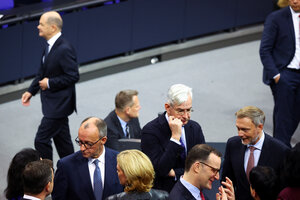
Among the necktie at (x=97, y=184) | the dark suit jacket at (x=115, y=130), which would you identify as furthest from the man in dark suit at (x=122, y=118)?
the necktie at (x=97, y=184)

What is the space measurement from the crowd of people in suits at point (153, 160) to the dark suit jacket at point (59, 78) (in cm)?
1

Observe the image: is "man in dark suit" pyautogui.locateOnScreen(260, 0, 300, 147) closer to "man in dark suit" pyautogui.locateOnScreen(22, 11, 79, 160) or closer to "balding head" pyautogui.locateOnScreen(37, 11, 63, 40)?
"man in dark suit" pyautogui.locateOnScreen(22, 11, 79, 160)

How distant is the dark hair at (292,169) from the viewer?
463 centimetres

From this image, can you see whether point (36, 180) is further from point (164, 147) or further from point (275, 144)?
point (275, 144)

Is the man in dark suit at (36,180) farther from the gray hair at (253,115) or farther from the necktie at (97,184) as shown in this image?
the gray hair at (253,115)

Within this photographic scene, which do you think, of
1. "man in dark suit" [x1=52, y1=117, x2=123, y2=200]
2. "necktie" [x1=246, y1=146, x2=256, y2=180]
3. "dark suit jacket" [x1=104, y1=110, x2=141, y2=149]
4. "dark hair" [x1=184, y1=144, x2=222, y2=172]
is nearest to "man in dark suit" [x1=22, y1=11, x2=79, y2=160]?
"dark suit jacket" [x1=104, y1=110, x2=141, y2=149]

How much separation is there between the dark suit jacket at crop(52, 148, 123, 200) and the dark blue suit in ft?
6.85

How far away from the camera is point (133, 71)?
1051 centimetres

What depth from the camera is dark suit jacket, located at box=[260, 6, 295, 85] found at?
7.52m

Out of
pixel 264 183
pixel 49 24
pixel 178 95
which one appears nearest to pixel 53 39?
pixel 49 24

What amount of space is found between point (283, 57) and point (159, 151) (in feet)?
9.70

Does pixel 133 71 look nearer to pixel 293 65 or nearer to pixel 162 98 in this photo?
pixel 162 98

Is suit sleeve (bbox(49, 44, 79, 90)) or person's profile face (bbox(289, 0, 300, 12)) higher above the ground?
person's profile face (bbox(289, 0, 300, 12))

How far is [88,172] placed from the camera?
5.13 metres
